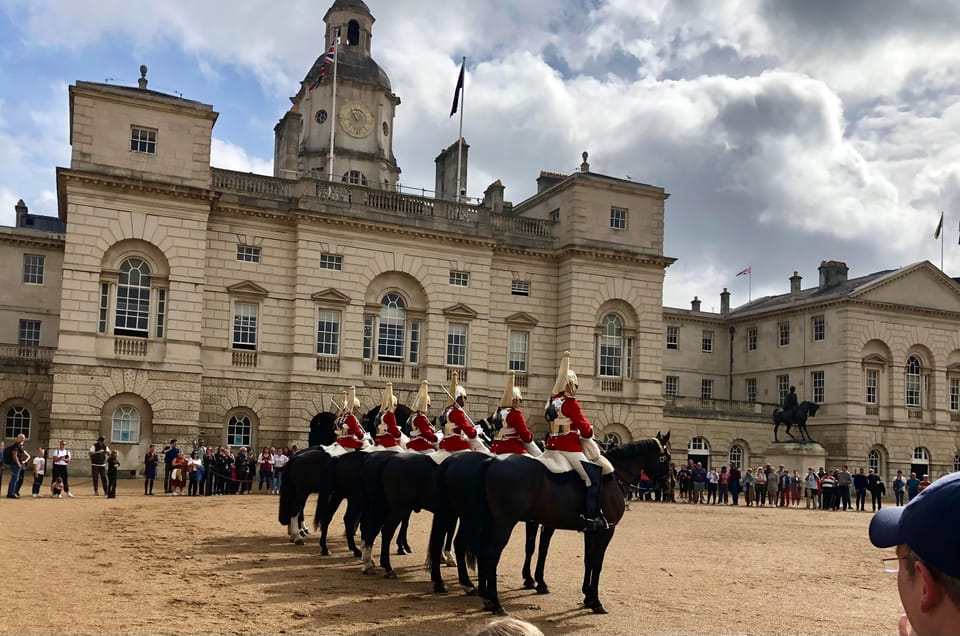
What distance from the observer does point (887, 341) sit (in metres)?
50.2

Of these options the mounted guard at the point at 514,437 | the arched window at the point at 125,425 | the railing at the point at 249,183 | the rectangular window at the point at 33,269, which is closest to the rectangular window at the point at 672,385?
the railing at the point at 249,183

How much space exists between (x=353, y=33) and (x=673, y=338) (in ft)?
84.6

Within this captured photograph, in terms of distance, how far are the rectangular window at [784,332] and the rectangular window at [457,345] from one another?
22.7 m

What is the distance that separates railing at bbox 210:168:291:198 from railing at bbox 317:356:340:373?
684 centimetres

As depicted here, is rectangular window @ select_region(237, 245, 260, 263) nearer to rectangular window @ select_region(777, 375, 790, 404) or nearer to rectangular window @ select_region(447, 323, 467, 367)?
rectangular window @ select_region(447, 323, 467, 367)

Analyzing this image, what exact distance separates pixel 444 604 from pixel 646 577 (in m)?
4.22

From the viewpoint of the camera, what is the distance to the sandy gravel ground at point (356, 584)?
1030 cm

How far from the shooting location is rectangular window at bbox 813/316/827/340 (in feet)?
166

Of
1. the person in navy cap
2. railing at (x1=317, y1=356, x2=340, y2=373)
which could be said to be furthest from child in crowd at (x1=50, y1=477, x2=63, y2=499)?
the person in navy cap

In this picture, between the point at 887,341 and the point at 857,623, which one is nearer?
the point at 857,623

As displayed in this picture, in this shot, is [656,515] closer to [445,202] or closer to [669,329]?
[445,202]

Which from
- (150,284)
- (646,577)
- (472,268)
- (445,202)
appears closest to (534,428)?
(472,268)

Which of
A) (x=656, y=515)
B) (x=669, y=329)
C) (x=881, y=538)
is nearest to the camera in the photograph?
(x=881, y=538)

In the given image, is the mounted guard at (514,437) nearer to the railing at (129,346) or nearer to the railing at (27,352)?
the railing at (129,346)
